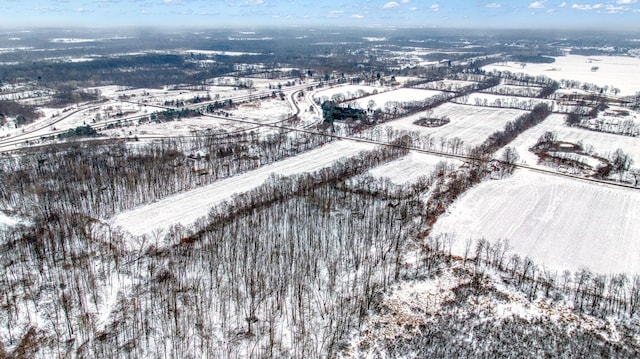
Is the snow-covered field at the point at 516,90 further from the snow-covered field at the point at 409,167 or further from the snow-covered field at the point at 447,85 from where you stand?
the snow-covered field at the point at 409,167

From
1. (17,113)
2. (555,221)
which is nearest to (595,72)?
(555,221)

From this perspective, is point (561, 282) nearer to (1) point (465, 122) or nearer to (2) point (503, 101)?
(1) point (465, 122)

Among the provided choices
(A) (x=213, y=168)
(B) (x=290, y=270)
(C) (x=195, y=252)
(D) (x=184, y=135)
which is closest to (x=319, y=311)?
(B) (x=290, y=270)

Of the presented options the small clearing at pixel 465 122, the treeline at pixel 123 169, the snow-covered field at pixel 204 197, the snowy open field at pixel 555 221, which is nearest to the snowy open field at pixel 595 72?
the small clearing at pixel 465 122

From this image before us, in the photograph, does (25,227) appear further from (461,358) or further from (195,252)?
(461,358)

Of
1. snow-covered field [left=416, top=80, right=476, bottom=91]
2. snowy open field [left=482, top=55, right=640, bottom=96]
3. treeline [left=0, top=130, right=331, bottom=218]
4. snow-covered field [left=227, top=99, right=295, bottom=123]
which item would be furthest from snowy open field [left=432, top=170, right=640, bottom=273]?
snowy open field [left=482, top=55, right=640, bottom=96]

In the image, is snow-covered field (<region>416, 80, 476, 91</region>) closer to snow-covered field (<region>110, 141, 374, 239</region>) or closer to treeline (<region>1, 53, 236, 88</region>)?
snow-covered field (<region>110, 141, 374, 239</region>)
